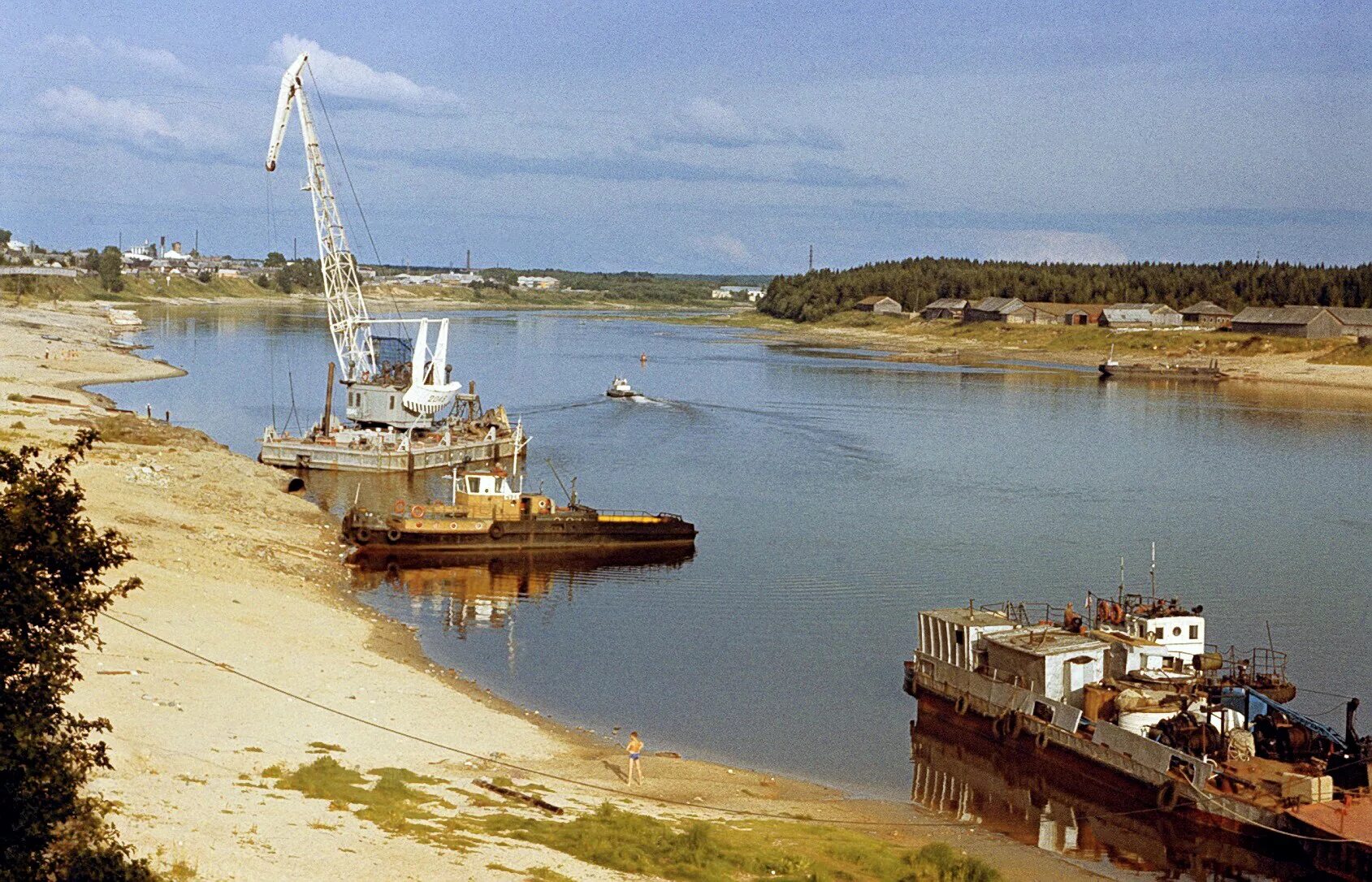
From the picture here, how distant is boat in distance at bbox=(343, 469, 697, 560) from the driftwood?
83.2ft

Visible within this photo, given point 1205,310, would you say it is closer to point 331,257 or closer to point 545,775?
point 331,257

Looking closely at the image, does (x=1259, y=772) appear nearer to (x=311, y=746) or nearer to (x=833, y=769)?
(x=833, y=769)

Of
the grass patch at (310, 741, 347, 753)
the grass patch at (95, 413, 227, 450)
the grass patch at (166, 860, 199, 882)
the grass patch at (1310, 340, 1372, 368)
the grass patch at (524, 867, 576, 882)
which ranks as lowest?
the grass patch at (310, 741, 347, 753)

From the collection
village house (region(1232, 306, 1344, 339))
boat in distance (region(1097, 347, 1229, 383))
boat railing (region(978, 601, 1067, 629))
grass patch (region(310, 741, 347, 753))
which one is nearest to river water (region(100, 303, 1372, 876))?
boat railing (region(978, 601, 1067, 629))

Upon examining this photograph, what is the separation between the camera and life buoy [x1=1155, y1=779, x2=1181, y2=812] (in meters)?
28.1

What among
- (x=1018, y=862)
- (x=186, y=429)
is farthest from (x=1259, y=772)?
(x=186, y=429)

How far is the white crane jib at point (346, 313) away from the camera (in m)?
76.5

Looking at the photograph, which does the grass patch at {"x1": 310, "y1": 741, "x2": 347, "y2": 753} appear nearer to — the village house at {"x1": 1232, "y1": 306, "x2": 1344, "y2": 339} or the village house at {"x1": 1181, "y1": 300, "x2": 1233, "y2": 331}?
the village house at {"x1": 1232, "y1": 306, "x2": 1344, "y2": 339}

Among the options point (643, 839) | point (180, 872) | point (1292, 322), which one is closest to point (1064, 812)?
point (643, 839)

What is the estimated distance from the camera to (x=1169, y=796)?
92.7ft

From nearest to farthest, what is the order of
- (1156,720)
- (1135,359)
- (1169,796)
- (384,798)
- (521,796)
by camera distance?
(384,798), (521,796), (1169,796), (1156,720), (1135,359)

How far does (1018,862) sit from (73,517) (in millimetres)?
17032

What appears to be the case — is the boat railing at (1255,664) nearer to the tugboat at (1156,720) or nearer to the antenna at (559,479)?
the tugboat at (1156,720)

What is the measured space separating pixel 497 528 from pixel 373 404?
2666cm
